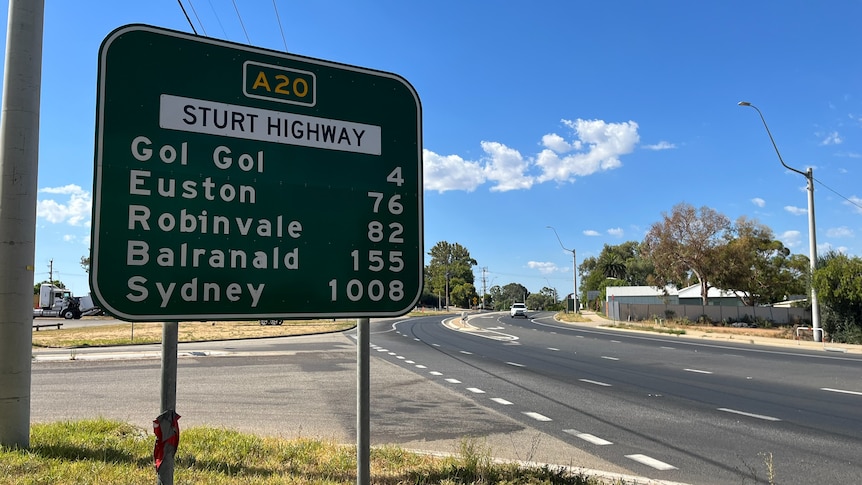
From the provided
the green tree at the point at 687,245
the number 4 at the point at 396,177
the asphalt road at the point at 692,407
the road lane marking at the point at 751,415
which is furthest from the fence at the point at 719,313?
the number 4 at the point at 396,177

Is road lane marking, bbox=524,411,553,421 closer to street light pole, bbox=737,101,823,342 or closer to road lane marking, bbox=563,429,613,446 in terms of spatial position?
A: road lane marking, bbox=563,429,613,446

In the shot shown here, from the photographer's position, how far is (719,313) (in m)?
43.7

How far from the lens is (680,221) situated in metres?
45.7

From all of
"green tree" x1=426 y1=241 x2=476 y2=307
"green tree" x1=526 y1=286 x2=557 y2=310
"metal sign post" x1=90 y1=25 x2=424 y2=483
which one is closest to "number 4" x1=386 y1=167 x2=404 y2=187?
"metal sign post" x1=90 y1=25 x2=424 y2=483

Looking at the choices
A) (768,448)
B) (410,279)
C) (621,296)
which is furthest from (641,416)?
(621,296)

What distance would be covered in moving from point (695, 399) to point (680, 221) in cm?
3903

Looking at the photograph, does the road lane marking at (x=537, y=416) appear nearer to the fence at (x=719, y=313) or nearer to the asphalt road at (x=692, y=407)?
the asphalt road at (x=692, y=407)

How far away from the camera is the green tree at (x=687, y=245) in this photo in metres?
44.8

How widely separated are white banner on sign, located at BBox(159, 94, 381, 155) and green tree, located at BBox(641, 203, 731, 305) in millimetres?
47007

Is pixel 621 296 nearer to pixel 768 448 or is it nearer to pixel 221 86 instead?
pixel 768 448

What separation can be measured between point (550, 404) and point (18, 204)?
25.7ft

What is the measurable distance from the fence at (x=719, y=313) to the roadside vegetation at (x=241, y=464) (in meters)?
40.2

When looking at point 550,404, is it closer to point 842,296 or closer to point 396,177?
point 396,177

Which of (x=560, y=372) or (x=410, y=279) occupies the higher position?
(x=410, y=279)
